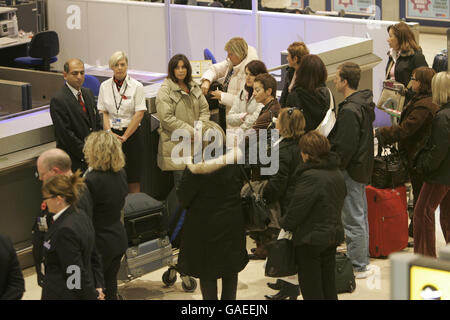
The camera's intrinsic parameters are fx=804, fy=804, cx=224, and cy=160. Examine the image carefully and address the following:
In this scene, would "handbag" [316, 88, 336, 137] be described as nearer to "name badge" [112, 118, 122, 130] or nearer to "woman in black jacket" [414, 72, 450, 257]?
"woman in black jacket" [414, 72, 450, 257]

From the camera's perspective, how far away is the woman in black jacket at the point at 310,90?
574cm

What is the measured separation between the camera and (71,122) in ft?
19.7

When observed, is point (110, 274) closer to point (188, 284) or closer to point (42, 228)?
point (42, 228)

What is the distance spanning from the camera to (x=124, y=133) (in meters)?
6.26

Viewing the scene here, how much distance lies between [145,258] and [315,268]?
139 cm

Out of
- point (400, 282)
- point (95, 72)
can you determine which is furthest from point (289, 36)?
point (400, 282)

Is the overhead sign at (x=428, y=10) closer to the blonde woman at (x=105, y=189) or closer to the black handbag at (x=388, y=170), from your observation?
the black handbag at (x=388, y=170)

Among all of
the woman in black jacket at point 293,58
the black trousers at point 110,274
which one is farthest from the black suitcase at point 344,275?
the black trousers at point 110,274

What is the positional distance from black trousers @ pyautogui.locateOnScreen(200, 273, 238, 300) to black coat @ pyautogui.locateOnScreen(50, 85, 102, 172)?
69.3 inches

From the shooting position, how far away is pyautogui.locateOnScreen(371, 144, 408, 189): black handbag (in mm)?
6121

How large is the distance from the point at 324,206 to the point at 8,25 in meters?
9.28

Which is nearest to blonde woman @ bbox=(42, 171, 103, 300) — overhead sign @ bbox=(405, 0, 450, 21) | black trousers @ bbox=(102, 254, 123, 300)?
black trousers @ bbox=(102, 254, 123, 300)

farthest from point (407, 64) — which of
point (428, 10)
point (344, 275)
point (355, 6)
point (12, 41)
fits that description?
point (355, 6)
